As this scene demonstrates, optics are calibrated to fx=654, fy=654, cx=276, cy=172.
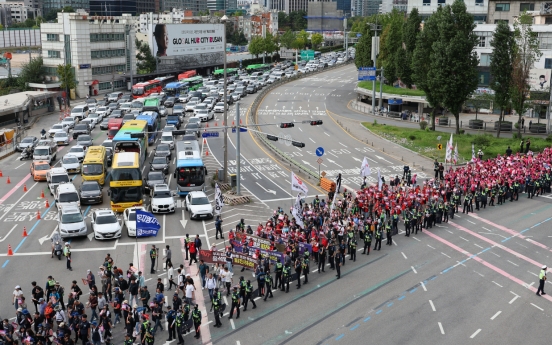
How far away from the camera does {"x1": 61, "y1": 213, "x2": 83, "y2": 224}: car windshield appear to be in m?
35.8

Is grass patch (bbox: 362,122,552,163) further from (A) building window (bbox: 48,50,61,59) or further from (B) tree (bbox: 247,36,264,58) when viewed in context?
(B) tree (bbox: 247,36,264,58)

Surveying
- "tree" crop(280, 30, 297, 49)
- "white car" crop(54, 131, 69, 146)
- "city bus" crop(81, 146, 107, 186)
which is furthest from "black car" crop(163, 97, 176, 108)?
"tree" crop(280, 30, 297, 49)

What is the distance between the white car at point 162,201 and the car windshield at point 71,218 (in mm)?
5678

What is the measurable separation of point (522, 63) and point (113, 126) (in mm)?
41409

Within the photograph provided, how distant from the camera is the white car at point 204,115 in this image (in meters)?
75.9

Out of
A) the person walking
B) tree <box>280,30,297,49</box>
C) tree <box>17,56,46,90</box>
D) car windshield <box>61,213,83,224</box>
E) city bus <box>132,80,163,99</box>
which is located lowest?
the person walking

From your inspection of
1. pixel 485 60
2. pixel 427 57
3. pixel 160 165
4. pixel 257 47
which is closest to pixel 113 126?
pixel 160 165

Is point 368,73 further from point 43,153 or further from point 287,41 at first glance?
point 287,41

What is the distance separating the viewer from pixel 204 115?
A: 7625 centimetres

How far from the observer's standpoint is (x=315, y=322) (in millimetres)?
25609

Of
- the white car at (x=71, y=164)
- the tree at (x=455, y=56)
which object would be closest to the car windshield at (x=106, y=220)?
the white car at (x=71, y=164)

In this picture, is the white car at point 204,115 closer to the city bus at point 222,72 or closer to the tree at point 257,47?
the city bus at point 222,72

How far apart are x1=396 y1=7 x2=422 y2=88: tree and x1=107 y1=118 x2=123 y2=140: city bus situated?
36423 mm

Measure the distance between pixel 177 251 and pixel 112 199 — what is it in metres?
8.53
